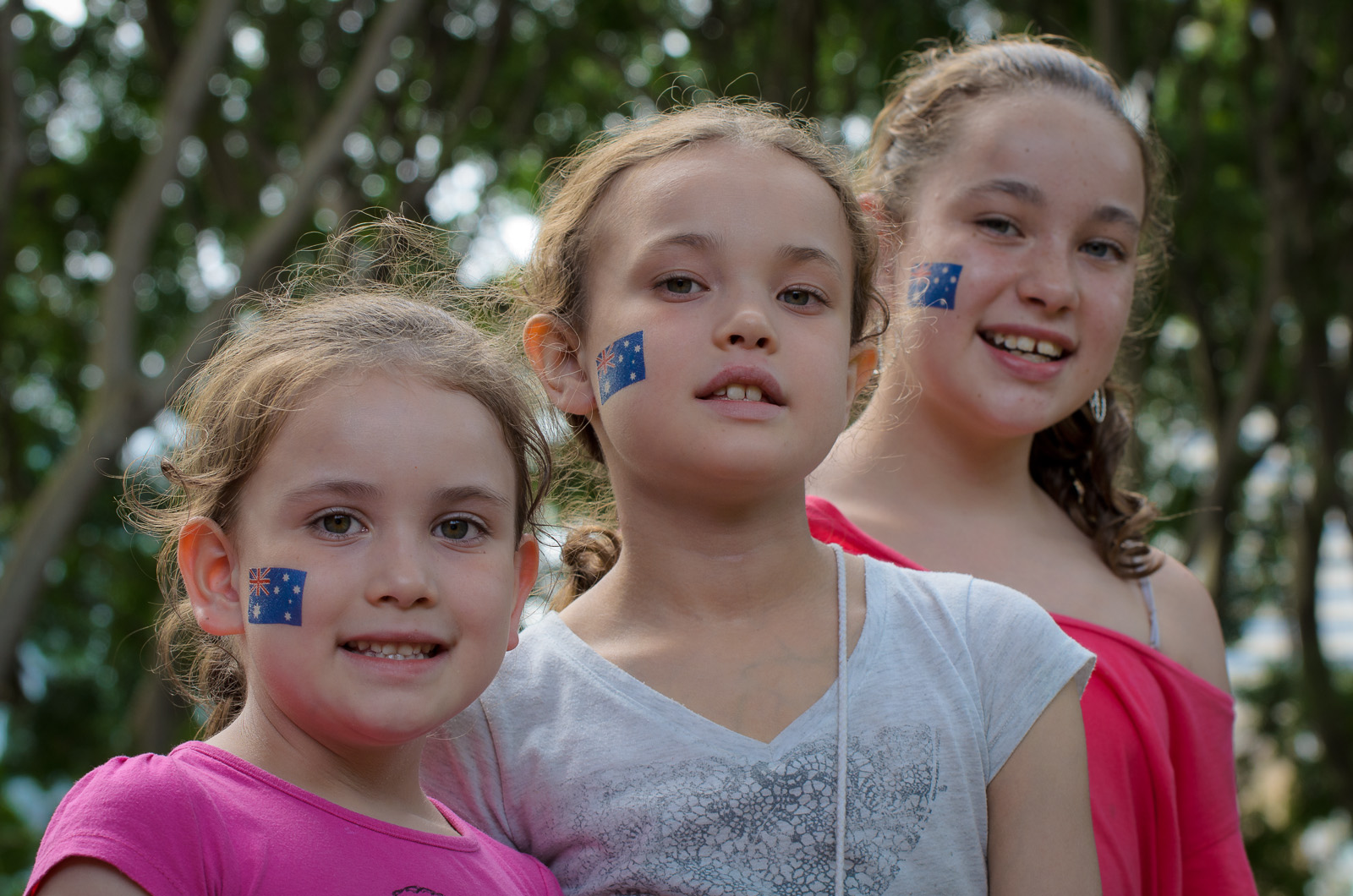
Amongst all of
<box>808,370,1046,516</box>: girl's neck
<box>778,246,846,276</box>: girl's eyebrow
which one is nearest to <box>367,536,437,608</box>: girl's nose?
<box>778,246,846,276</box>: girl's eyebrow

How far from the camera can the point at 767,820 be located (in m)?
1.87

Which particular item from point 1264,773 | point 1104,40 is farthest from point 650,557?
point 1264,773

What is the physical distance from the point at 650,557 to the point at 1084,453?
49.5 inches

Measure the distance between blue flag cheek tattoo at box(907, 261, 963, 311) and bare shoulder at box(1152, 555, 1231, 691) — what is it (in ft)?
2.32

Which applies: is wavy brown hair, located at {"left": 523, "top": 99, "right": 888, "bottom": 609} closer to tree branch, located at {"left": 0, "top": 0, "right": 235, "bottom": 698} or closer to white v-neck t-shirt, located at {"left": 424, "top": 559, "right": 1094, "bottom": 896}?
white v-neck t-shirt, located at {"left": 424, "top": 559, "right": 1094, "bottom": 896}

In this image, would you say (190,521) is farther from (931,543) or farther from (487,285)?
(931,543)

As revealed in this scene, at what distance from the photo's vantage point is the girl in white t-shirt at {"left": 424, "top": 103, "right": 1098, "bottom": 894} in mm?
1889

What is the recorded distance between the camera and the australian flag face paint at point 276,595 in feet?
5.57

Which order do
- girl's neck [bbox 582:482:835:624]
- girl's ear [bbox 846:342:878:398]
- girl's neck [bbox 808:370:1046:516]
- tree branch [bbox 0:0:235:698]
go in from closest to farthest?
girl's neck [bbox 582:482:835:624]
girl's ear [bbox 846:342:878:398]
girl's neck [bbox 808:370:1046:516]
tree branch [bbox 0:0:235:698]

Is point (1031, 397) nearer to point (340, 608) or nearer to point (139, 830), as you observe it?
point (340, 608)

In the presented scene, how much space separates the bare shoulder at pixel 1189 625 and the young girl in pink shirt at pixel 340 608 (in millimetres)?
1398

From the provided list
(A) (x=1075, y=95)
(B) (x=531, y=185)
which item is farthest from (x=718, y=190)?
(B) (x=531, y=185)

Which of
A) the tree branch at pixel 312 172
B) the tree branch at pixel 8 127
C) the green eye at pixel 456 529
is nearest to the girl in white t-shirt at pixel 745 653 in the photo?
the green eye at pixel 456 529

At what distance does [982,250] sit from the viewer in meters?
2.59
